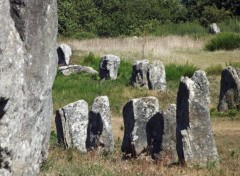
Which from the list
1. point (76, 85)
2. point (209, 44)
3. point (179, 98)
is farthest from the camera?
point (209, 44)

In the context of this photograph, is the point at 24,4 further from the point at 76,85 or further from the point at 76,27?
the point at 76,27

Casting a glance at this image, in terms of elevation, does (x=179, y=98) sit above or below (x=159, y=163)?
above

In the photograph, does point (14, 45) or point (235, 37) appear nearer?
point (14, 45)

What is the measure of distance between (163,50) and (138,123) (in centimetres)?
1973

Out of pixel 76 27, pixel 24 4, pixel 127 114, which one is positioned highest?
pixel 76 27

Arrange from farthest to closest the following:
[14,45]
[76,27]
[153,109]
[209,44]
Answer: [76,27] → [209,44] → [153,109] → [14,45]

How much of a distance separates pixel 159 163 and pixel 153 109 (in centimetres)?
203

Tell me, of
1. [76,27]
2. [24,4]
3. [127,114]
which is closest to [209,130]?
[127,114]

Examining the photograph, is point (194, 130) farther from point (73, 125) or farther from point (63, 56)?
point (63, 56)

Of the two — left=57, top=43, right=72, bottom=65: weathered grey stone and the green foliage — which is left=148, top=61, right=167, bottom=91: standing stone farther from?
left=57, top=43, right=72, bottom=65: weathered grey stone

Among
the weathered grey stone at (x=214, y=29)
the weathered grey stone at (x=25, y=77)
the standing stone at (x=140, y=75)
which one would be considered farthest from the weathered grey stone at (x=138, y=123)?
the weathered grey stone at (x=214, y=29)

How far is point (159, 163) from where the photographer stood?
32.9ft

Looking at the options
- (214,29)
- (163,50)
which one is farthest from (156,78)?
(214,29)

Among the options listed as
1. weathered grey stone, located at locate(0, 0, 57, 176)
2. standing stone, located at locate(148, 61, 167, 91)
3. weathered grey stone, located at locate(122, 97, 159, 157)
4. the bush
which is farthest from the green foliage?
weathered grey stone, located at locate(0, 0, 57, 176)
